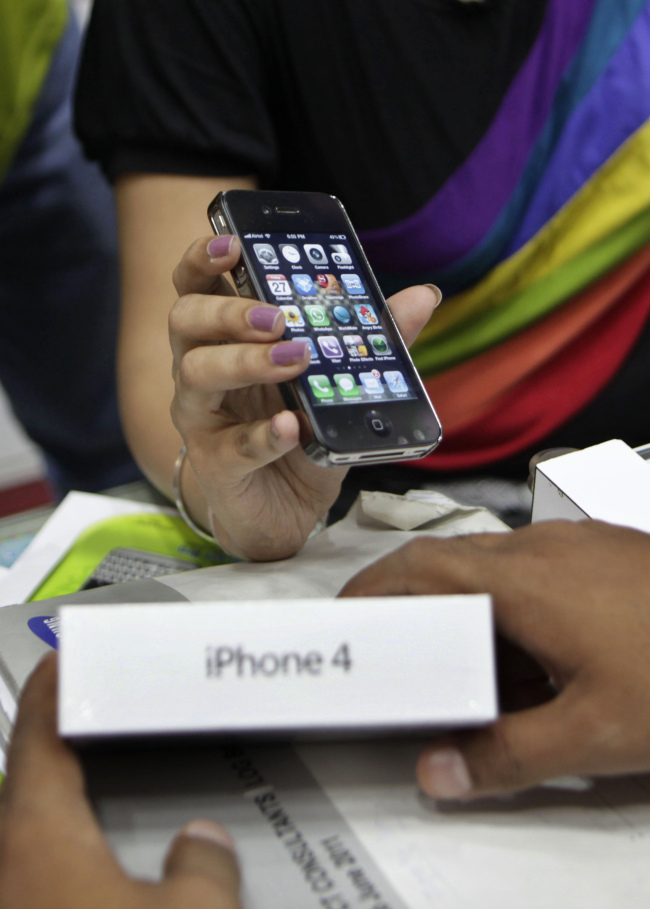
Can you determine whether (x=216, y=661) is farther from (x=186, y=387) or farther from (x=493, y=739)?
(x=186, y=387)

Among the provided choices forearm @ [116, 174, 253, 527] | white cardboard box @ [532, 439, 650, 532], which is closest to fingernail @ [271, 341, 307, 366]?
white cardboard box @ [532, 439, 650, 532]

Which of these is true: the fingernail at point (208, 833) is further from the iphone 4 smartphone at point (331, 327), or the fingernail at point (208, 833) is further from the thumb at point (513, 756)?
the iphone 4 smartphone at point (331, 327)

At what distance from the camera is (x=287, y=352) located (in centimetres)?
36

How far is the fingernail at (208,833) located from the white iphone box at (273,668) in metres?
0.04

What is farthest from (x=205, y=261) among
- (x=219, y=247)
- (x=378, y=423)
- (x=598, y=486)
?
(x=598, y=486)

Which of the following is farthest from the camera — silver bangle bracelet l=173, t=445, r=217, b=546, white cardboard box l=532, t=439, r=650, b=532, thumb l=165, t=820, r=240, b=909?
silver bangle bracelet l=173, t=445, r=217, b=546

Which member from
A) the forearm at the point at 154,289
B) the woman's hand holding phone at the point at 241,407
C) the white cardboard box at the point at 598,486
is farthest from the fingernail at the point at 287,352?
the forearm at the point at 154,289

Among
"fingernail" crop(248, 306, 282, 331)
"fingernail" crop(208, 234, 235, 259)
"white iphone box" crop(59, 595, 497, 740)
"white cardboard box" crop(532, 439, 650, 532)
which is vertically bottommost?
"white cardboard box" crop(532, 439, 650, 532)

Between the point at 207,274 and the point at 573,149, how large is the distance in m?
0.31

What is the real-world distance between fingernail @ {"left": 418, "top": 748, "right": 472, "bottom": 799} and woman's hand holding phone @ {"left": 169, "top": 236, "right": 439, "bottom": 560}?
0.18 meters

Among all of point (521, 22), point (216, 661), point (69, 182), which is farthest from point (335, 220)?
point (69, 182)

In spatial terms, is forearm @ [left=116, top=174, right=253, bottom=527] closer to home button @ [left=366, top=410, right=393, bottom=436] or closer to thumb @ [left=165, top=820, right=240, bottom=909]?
home button @ [left=366, top=410, right=393, bottom=436]

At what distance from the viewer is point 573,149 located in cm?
54

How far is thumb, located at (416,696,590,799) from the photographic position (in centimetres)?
22
